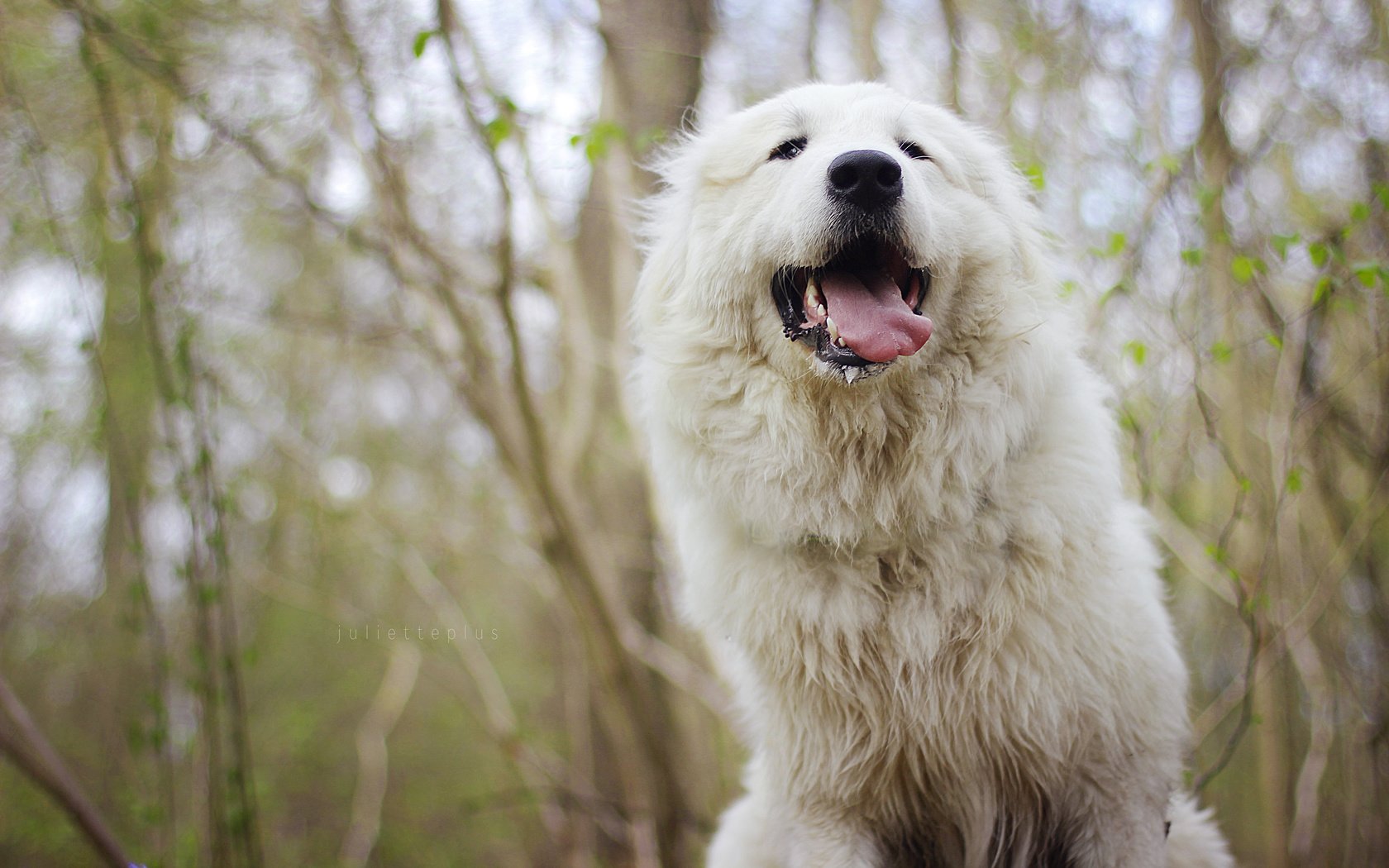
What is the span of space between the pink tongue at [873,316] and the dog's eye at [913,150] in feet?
1.32

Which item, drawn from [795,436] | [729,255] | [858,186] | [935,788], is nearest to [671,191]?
[729,255]

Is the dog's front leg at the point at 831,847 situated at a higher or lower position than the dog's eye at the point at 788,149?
lower

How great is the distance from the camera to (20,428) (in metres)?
5.46

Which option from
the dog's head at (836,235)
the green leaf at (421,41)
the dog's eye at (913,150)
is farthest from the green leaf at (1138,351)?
the green leaf at (421,41)

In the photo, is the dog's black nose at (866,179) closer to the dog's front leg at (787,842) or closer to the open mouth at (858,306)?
the open mouth at (858,306)

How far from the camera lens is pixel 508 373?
Result: 314cm

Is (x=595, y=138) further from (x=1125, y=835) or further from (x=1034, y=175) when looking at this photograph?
(x=1125, y=835)

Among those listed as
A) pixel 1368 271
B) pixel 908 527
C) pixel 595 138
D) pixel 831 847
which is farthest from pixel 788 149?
pixel 831 847

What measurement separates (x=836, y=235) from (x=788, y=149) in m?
0.43

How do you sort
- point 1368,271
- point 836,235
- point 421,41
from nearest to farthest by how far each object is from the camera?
point 836,235 < point 1368,271 < point 421,41

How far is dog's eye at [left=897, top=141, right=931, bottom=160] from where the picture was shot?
2156mm

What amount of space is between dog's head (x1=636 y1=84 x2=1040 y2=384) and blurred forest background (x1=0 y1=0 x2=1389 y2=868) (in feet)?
1.48

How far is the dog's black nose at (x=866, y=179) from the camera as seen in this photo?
1.86 m

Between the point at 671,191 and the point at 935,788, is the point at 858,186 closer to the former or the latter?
the point at 671,191
